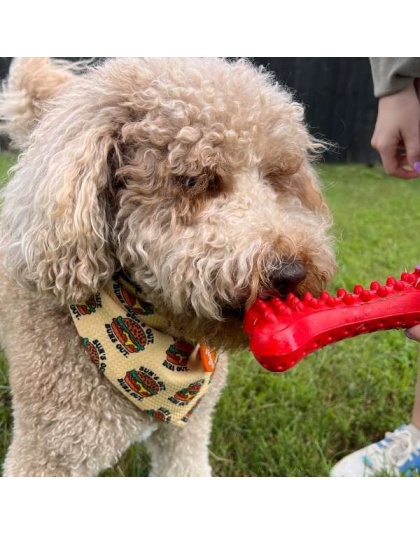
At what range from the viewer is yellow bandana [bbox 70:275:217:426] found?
5.52ft

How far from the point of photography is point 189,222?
151 cm

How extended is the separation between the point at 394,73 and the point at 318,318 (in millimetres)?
984

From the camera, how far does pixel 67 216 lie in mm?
1500

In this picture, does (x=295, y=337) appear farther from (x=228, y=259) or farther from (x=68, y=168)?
(x=68, y=168)

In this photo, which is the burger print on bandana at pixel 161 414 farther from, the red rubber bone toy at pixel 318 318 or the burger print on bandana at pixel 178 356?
the red rubber bone toy at pixel 318 318

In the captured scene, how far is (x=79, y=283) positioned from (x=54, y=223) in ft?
0.54

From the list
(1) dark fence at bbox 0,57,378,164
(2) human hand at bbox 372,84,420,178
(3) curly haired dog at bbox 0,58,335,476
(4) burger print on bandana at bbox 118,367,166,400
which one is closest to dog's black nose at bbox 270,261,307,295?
(3) curly haired dog at bbox 0,58,335,476

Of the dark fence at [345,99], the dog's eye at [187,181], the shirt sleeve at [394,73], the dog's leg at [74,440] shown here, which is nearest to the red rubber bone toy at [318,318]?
the dog's eye at [187,181]

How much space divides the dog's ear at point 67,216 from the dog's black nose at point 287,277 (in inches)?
18.1

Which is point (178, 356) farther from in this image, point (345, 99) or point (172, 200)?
point (345, 99)

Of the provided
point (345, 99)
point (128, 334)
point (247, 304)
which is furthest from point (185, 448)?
point (345, 99)
